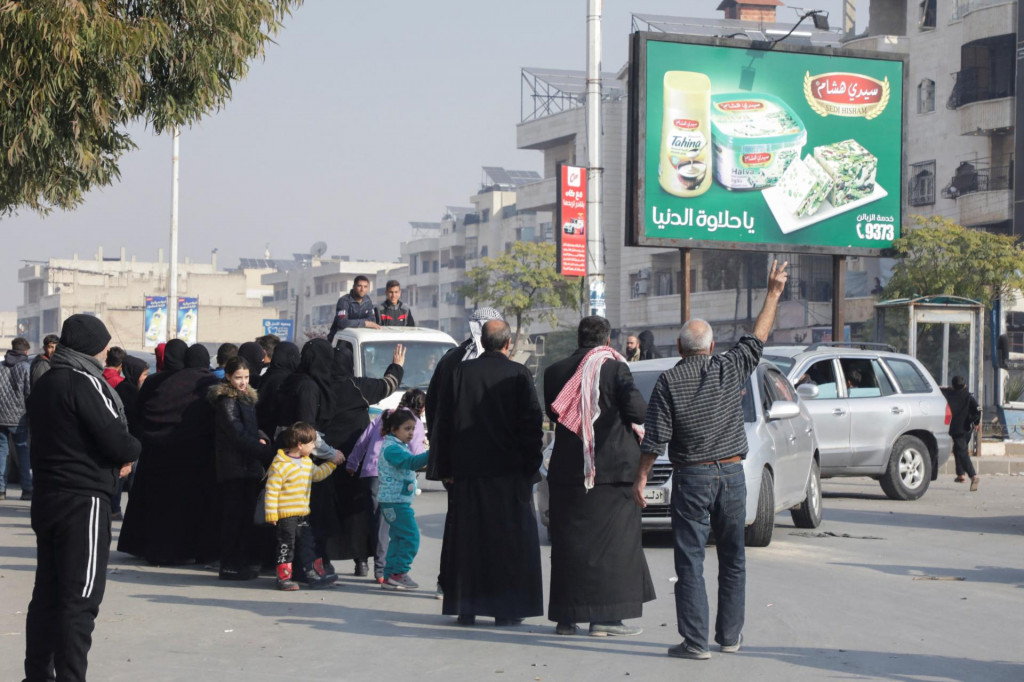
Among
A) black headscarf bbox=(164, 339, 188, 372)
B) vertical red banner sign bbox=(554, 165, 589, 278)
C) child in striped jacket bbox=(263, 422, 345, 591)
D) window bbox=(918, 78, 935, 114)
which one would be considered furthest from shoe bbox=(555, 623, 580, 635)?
window bbox=(918, 78, 935, 114)

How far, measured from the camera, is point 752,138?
26.3 metres

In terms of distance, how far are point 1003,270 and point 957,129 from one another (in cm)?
1060

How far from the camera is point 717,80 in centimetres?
2592

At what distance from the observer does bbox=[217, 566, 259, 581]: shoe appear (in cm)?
1082

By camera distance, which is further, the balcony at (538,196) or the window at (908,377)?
the balcony at (538,196)

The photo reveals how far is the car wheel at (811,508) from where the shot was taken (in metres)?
14.5

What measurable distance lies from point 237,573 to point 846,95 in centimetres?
1921

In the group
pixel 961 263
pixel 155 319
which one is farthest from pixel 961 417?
pixel 155 319

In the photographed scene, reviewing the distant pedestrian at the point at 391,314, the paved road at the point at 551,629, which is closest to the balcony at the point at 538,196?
the distant pedestrian at the point at 391,314

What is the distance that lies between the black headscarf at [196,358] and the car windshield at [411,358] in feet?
30.1

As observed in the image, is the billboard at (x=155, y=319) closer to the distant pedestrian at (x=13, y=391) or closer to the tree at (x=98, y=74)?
the distant pedestrian at (x=13, y=391)

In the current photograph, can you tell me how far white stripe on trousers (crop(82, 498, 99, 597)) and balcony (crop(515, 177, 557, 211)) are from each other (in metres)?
76.1

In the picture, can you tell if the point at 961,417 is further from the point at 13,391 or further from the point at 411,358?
the point at 13,391

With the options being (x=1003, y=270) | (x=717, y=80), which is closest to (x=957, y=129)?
(x=1003, y=270)
